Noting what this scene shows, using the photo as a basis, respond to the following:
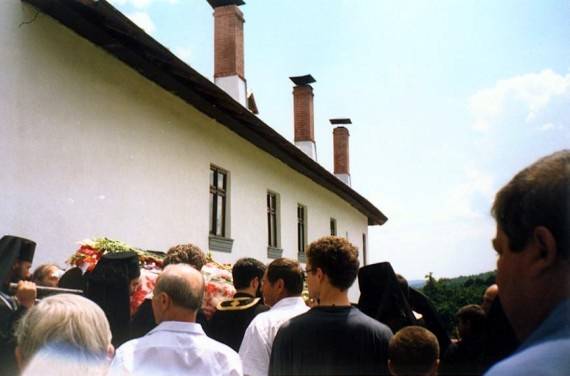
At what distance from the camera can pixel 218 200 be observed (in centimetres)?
1195

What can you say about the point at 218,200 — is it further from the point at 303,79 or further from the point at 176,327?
the point at 303,79

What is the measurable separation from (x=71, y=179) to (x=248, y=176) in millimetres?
6534

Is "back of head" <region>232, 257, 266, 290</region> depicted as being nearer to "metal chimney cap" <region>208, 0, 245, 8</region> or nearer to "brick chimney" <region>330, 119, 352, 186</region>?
"metal chimney cap" <region>208, 0, 245, 8</region>

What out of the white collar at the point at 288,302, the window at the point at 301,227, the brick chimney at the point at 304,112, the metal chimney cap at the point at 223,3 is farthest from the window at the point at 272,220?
the white collar at the point at 288,302

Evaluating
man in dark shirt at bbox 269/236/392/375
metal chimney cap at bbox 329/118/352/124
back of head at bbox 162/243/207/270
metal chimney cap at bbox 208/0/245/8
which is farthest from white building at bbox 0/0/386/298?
metal chimney cap at bbox 329/118/352/124

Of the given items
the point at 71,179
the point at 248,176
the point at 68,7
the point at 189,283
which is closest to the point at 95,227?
the point at 71,179

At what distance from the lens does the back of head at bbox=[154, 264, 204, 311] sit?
2.79 m

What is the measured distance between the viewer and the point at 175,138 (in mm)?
9953

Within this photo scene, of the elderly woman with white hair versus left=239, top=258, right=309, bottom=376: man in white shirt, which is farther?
left=239, top=258, right=309, bottom=376: man in white shirt

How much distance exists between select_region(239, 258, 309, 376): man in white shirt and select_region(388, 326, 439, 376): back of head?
848 mm

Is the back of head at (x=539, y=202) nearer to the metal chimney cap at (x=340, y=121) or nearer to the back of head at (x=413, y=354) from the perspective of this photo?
the back of head at (x=413, y=354)

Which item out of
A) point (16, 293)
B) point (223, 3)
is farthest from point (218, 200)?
point (16, 293)

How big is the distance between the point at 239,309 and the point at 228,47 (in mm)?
12288

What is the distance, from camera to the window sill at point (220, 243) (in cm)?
1114
